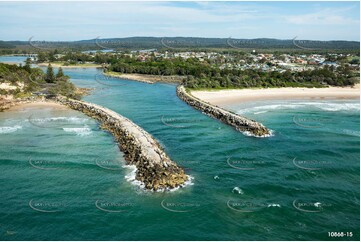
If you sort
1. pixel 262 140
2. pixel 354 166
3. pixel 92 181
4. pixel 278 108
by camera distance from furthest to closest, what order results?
pixel 278 108, pixel 262 140, pixel 354 166, pixel 92 181

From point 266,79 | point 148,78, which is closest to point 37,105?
point 148,78

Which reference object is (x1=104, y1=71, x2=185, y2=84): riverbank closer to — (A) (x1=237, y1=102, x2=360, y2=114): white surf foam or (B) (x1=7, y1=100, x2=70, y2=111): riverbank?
(B) (x1=7, y1=100, x2=70, y2=111): riverbank

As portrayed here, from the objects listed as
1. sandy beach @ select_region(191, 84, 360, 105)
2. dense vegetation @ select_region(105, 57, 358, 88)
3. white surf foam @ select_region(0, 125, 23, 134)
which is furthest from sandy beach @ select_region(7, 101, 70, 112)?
dense vegetation @ select_region(105, 57, 358, 88)

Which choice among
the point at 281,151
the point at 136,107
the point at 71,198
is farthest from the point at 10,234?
the point at 136,107

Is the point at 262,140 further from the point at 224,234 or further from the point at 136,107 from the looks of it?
the point at 136,107

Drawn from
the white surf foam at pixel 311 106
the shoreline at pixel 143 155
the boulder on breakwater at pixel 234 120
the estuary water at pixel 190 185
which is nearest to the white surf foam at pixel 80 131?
the estuary water at pixel 190 185

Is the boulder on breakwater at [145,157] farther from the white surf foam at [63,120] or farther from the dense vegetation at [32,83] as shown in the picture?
the dense vegetation at [32,83]
